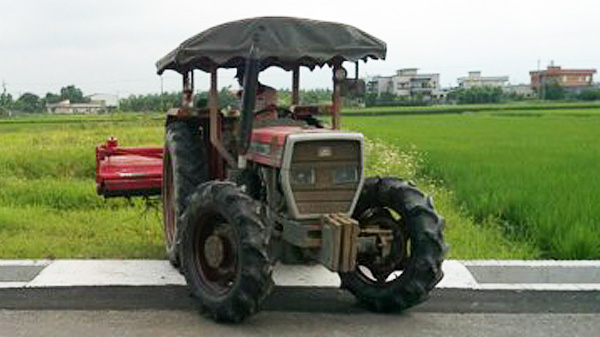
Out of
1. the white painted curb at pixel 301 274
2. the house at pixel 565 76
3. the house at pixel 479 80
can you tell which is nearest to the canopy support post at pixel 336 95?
the white painted curb at pixel 301 274

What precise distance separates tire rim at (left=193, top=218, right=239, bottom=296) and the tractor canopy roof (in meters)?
1.16

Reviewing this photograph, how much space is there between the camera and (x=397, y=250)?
5406 mm

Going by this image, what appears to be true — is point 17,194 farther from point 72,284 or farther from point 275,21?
point 275,21

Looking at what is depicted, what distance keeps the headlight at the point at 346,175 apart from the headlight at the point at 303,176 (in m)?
0.17

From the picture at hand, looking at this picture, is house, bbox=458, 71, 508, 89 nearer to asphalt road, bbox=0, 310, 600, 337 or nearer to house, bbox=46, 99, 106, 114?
house, bbox=46, 99, 106, 114

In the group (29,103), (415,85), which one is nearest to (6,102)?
(29,103)

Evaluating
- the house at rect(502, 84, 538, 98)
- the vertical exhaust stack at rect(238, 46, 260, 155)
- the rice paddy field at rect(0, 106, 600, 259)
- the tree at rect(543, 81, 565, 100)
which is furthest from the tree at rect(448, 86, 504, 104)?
the vertical exhaust stack at rect(238, 46, 260, 155)

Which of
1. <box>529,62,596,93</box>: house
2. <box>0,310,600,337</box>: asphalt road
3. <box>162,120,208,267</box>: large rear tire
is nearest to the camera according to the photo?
<box>0,310,600,337</box>: asphalt road

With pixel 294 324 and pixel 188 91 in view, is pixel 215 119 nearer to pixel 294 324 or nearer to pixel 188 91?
pixel 188 91

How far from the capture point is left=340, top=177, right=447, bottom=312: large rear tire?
16.7 ft

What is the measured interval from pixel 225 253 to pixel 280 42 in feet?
4.86

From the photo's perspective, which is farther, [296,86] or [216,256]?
[296,86]

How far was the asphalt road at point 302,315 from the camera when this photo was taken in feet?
15.8

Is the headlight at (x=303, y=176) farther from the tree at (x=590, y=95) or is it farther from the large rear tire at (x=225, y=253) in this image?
the tree at (x=590, y=95)
